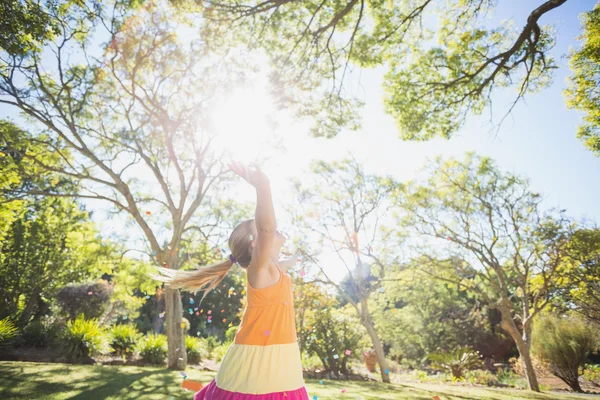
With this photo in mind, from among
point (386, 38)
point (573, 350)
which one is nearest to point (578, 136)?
point (386, 38)

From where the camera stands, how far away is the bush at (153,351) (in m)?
11.1

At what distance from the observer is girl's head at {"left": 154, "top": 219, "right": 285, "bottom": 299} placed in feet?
6.74

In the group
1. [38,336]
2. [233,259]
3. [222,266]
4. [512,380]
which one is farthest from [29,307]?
[512,380]

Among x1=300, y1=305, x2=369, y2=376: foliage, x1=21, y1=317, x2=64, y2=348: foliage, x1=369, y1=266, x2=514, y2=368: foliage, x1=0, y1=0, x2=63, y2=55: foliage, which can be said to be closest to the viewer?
x1=0, y1=0, x2=63, y2=55: foliage

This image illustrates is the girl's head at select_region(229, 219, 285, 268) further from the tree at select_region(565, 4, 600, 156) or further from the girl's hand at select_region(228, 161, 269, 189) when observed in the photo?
the tree at select_region(565, 4, 600, 156)

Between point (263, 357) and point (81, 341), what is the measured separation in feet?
37.6

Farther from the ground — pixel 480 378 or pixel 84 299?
pixel 84 299

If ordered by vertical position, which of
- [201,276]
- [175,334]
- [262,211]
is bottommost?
[175,334]

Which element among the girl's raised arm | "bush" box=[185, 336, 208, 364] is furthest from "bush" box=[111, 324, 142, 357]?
the girl's raised arm

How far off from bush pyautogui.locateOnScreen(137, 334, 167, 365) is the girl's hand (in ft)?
39.4

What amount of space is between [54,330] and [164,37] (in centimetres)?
1165

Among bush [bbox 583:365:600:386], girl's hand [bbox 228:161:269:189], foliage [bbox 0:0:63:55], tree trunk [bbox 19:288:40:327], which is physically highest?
foliage [bbox 0:0:63:55]

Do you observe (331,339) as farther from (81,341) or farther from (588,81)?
(588,81)

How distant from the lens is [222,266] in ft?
7.86
